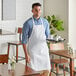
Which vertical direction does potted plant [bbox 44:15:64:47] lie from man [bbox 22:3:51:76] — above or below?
above

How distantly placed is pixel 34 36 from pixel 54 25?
2.40 m

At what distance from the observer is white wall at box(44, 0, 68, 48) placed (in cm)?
529

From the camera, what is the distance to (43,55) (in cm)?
298

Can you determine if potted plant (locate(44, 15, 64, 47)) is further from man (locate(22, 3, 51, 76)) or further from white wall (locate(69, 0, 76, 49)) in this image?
man (locate(22, 3, 51, 76))

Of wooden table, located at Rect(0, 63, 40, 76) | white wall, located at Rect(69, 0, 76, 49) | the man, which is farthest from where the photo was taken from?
white wall, located at Rect(69, 0, 76, 49)

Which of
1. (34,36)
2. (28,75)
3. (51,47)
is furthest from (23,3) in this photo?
(28,75)

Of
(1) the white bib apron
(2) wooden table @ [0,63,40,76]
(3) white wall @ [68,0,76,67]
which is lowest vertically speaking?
(2) wooden table @ [0,63,40,76]

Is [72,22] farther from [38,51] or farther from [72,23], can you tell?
[38,51]

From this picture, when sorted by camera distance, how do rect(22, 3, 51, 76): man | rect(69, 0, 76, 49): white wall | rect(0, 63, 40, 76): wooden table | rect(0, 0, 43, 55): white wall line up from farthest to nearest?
rect(0, 0, 43, 55): white wall < rect(69, 0, 76, 49): white wall < rect(22, 3, 51, 76): man < rect(0, 63, 40, 76): wooden table

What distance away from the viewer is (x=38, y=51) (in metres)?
2.97

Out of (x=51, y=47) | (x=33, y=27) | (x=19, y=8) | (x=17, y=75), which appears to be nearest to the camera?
(x=17, y=75)

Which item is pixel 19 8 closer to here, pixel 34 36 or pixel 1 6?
pixel 1 6

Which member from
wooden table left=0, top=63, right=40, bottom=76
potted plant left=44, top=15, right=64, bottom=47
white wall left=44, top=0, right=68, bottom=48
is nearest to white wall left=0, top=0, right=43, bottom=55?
white wall left=44, top=0, right=68, bottom=48

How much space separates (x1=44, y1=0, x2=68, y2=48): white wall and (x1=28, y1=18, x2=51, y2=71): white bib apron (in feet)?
7.73
